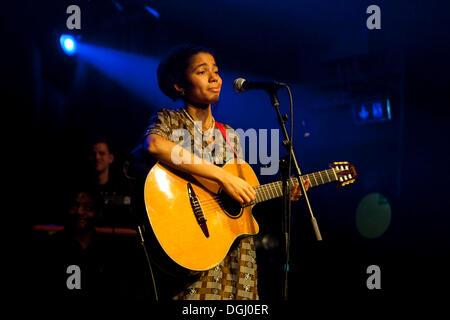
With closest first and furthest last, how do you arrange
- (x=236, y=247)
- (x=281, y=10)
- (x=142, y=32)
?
1. (x=236, y=247)
2. (x=281, y=10)
3. (x=142, y=32)

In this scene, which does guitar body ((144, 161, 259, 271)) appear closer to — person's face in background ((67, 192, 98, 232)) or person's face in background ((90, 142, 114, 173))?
person's face in background ((67, 192, 98, 232))

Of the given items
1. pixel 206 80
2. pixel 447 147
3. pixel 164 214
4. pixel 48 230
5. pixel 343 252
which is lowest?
pixel 343 252

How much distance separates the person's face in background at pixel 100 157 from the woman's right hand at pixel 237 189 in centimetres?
282

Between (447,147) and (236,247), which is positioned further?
(447,147)

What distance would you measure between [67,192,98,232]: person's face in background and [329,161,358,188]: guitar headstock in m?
2.69

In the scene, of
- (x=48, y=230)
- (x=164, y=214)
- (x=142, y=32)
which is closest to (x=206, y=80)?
(x=164, y=214)

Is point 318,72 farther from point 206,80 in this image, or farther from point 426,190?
point 206,80

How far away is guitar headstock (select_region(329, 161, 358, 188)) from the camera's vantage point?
2.93m

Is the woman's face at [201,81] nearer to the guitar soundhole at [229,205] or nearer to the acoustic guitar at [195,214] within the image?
the acoustic guitar at [195,214]

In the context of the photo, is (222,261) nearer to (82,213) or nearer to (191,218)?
(191,218)

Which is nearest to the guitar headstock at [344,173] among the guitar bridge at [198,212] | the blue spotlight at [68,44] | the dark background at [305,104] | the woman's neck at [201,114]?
the woman's neck at [201,114]

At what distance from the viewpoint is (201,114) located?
2807 mm

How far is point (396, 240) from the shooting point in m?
4.89
